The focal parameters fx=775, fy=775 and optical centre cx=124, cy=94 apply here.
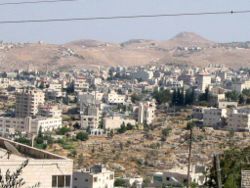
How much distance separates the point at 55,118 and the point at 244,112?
10.9 m

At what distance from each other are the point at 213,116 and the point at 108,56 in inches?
4078

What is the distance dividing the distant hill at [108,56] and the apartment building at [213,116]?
257 feet

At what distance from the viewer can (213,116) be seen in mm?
43562

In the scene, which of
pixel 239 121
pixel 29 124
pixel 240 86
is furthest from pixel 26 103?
pixel 240 86

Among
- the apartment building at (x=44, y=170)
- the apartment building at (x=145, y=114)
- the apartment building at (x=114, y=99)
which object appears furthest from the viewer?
the apartment building at (x=114, y=99)

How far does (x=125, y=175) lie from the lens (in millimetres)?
27641

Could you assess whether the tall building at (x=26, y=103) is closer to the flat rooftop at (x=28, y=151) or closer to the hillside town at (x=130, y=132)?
the hillside town at (x=130, y=132)

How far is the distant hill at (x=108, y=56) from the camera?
127438 millimetres

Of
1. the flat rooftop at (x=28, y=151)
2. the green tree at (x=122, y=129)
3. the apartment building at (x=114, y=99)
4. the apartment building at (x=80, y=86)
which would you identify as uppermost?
the apartment building at (x=80, y=86)

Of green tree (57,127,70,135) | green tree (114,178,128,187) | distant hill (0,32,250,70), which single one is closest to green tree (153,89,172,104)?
green tree (57,127,70,135)

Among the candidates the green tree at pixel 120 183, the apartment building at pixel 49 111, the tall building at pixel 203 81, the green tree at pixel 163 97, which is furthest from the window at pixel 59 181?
the tall building at pixel 203 81

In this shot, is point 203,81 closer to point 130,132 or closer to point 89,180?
point 130,132

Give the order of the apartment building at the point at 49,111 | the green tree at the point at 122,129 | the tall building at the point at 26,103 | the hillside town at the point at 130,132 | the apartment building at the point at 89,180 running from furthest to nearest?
the tall building at the point at 26,103, the apartment building at the point at 49,111, the green tree at the point at 122,129, the hillside town at the point at 130,132, the apartment building at the point at 89,180

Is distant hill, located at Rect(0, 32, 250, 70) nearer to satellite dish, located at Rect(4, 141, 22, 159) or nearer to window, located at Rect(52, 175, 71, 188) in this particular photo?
satellite dish, located at Rect(4, 141, 22, 159)
